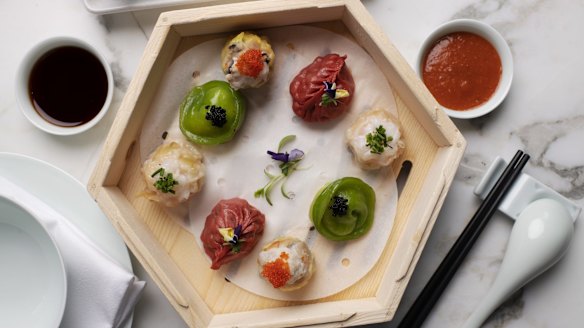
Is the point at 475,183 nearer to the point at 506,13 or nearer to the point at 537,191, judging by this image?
the point at 537,191

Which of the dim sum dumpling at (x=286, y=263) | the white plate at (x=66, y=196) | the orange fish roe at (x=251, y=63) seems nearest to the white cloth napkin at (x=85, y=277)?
the white plate at (x=66, y=196)

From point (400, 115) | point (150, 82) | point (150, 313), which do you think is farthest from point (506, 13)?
point (150, 313)

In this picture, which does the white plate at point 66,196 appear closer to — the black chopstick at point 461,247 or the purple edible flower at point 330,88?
the purple edible flower at point 330,88

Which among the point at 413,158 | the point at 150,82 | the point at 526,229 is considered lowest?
the point at 526,229

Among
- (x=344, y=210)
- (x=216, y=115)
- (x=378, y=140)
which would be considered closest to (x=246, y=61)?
(x=216, y=115)

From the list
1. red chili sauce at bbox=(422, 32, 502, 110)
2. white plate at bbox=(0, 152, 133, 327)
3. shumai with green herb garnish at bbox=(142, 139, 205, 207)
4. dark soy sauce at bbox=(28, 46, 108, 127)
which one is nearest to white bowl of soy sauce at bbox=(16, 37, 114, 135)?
dark soy sauce at bbox=(28, 46, 108, 127)

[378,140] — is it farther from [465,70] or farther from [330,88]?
[465,70]
